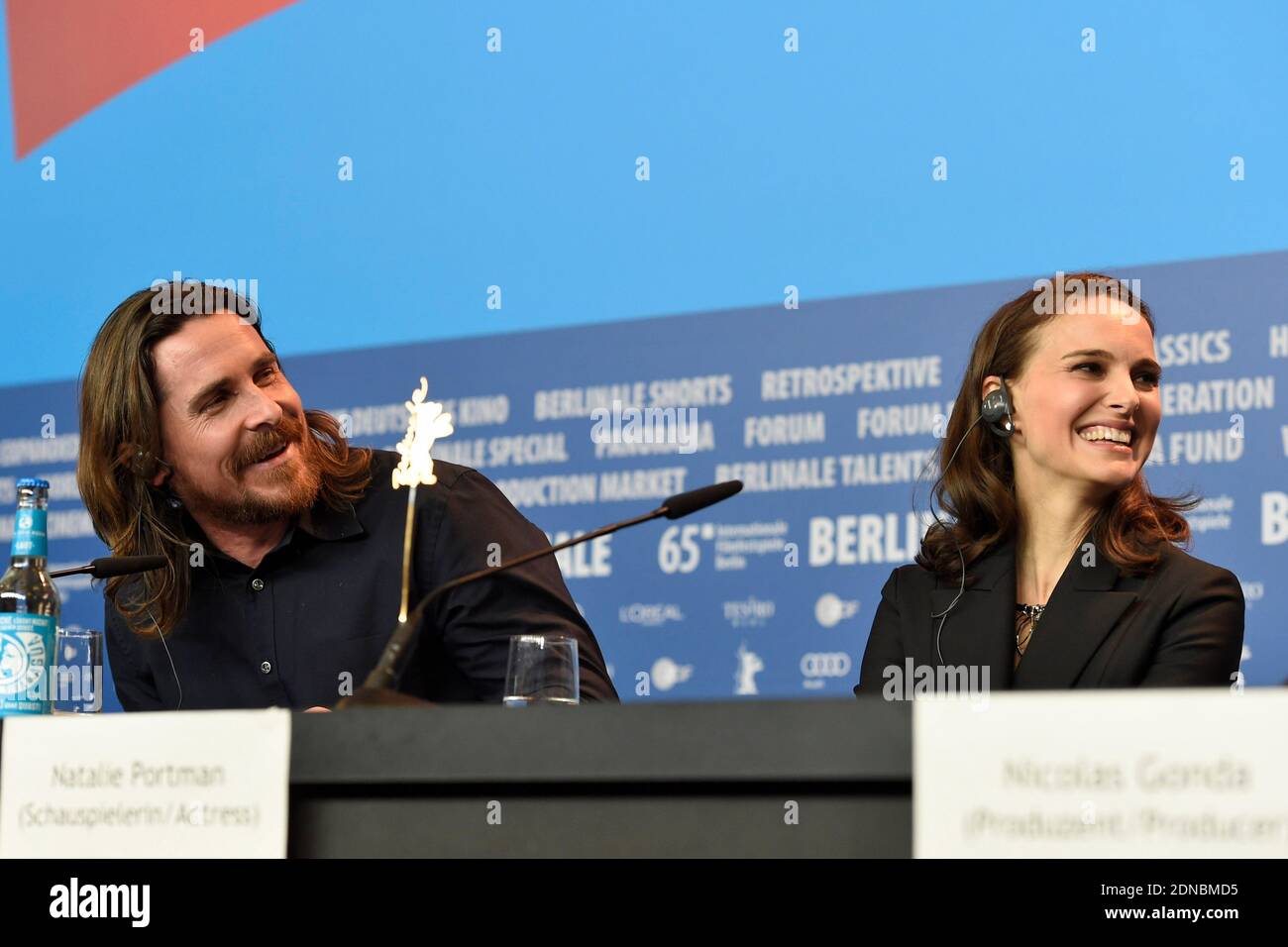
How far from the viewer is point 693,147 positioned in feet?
10.1

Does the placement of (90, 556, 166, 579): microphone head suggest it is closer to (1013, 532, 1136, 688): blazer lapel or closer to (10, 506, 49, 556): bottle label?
(10, 506, 49, 556): bottle label

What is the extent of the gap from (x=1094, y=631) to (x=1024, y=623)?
147mm

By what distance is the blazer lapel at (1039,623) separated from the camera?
2201 millimetres

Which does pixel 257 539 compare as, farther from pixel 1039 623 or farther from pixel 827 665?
pixel 1039 623

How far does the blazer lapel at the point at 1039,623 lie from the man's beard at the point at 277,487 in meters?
0.99

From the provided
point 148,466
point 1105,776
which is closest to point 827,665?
point 148,466

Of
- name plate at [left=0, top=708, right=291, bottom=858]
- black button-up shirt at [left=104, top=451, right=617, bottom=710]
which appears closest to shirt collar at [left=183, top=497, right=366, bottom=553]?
black button-up shirt at [left=104, top=451, right=617, bottom=710]

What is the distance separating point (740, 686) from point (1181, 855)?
1.96m

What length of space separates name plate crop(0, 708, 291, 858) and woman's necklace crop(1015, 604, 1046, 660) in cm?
135

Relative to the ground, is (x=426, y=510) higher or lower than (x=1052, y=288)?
lower

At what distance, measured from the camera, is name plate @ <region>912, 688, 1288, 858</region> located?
981mm

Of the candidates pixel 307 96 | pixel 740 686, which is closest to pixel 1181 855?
pixel 740 686

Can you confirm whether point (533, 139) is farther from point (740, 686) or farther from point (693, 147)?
point (740, 686)
